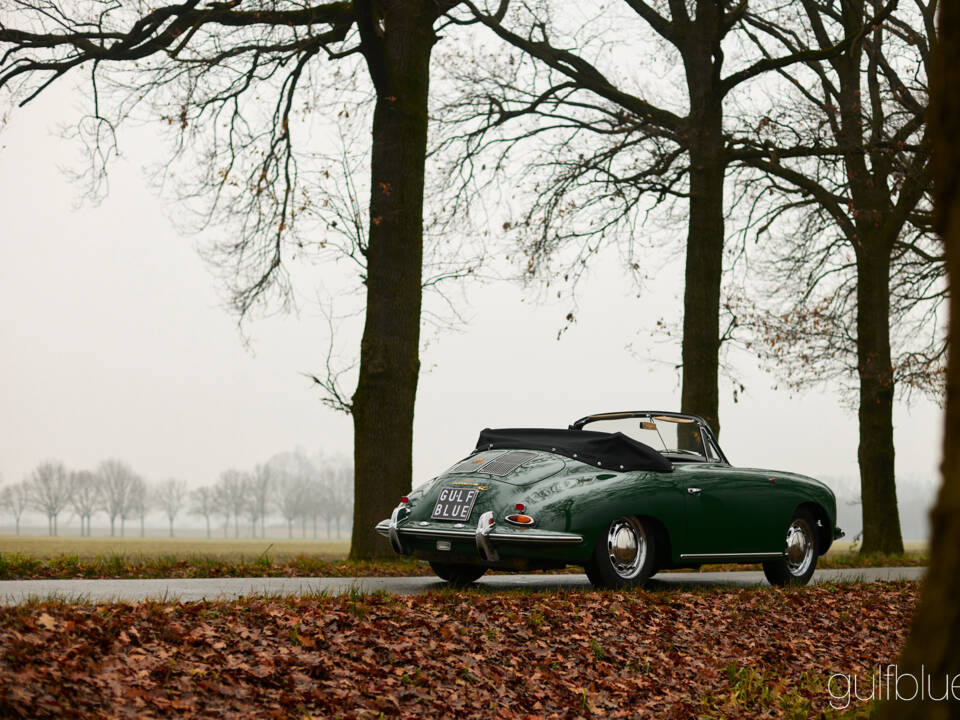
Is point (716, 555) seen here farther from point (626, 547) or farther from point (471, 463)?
point (471, 463)

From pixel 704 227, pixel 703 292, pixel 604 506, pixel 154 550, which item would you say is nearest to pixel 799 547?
pixel 604 506

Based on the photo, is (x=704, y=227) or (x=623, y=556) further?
(x=704, y=227)

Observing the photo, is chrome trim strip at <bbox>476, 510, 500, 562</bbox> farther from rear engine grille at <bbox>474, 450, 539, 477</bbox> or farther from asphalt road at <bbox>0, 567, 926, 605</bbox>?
asphalt road at <bbox>0, 567, 926, 605</bbox>

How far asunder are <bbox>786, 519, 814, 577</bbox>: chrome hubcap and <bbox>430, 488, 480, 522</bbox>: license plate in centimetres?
396

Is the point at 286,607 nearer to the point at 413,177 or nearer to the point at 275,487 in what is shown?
the point at 413,177

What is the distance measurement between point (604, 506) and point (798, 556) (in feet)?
11.4

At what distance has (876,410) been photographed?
19.5 meters

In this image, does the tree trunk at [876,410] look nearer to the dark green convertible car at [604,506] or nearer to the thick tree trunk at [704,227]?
the thick tree trunk at [704,227]

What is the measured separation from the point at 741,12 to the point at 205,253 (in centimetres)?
983

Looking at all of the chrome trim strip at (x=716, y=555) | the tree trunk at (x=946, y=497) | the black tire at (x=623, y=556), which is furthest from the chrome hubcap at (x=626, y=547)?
the tree trunk at (x=946, y=497)

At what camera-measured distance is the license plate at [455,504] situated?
8586 mm

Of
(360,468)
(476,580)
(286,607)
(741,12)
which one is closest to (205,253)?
(360,468)

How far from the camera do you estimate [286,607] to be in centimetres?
682

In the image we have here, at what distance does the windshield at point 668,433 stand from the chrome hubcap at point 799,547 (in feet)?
3.99
